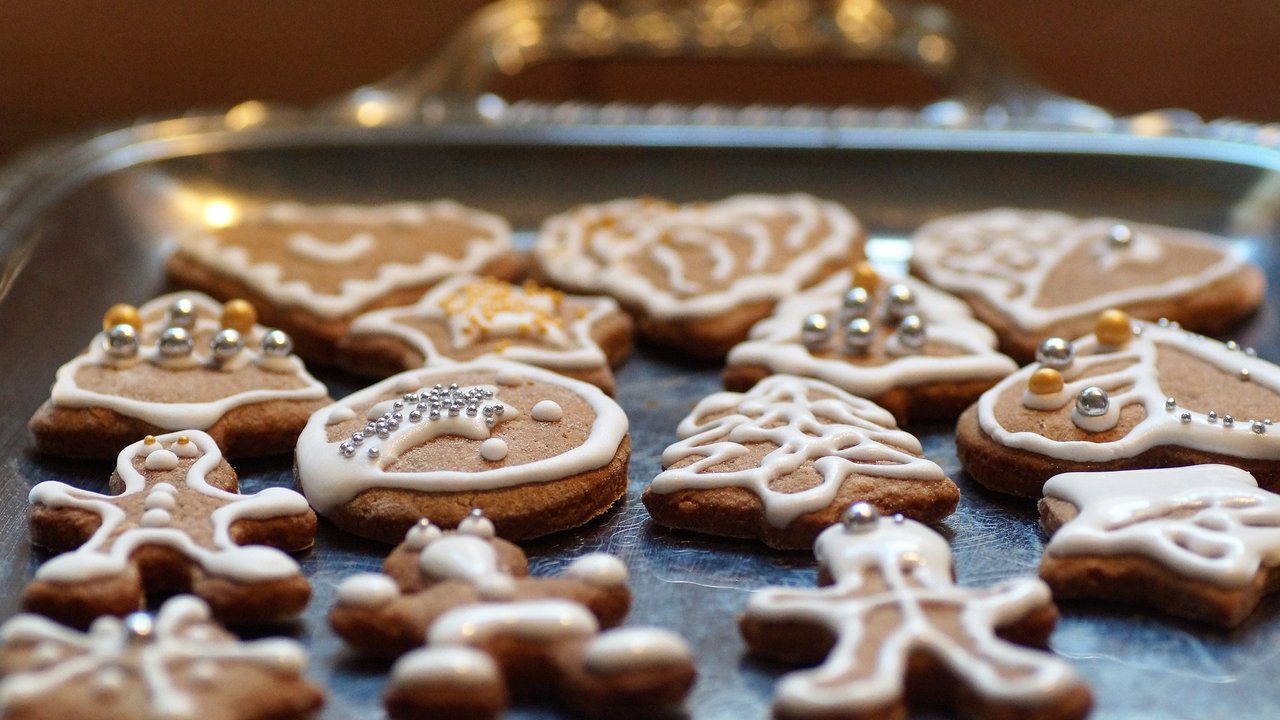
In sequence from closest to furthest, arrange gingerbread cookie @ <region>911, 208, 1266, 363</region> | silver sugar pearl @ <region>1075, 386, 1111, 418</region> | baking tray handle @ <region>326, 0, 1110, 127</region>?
silver sugar pearl @ <region>1075, 386, 1111, 418</region>
gingerbread cookie @ <region>911, 208, 1266, 363</region>
baking tray handle @ <region>326, 0, 1110, 127</region>

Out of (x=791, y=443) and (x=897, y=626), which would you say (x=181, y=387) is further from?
(x=897, y=626)

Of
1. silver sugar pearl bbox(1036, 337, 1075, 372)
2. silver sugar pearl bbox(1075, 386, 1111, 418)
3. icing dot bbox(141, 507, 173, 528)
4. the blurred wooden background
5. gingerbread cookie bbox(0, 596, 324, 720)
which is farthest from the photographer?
the blurred wooden background

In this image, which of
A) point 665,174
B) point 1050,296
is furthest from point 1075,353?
point 665,174

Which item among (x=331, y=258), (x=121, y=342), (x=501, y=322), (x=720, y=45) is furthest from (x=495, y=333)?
(x=720, y=45)

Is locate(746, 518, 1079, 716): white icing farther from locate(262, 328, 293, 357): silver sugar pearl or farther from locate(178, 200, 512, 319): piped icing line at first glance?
locate(178, 200, 512, 319): piped icing line

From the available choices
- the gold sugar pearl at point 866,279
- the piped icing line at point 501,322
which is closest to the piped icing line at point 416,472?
the piped icing line at point 501,322

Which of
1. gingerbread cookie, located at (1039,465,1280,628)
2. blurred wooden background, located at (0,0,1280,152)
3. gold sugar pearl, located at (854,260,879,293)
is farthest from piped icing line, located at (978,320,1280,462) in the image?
blurred wooden background, located at (0,0,1280,152)

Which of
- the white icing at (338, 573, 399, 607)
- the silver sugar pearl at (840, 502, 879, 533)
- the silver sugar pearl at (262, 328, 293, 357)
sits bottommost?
the silver sugar pearl at (840, 502, 879, 533)
